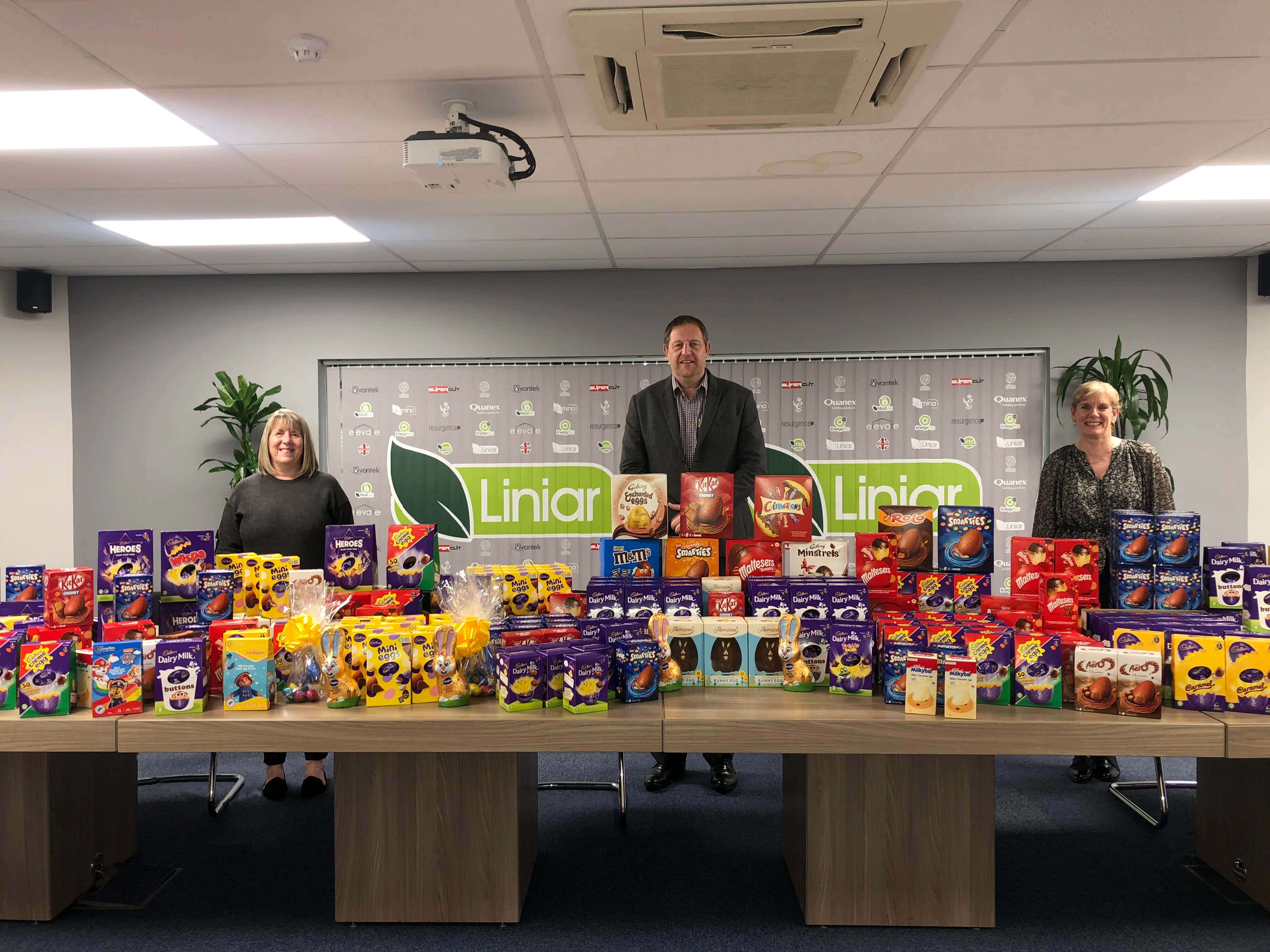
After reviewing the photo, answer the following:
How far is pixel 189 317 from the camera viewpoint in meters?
5.61

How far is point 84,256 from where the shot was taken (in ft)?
16.3

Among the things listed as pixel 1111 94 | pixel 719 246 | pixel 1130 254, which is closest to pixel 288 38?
pixel 1111 94

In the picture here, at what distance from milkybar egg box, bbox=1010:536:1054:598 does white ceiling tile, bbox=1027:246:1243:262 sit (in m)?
3.14

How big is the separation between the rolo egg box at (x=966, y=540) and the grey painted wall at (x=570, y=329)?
9.85 ft

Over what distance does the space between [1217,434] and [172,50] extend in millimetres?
5907

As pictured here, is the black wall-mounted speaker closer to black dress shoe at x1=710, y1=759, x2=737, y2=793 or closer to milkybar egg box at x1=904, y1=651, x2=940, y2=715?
black dress shoe at x1=710, y1=759, x2=737, y2=793

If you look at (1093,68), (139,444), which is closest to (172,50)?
(1093,68)

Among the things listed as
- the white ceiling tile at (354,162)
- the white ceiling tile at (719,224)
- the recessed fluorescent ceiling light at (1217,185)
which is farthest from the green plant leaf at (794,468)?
the white ceiling tile at (354,162)

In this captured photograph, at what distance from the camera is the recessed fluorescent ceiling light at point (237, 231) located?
4273 mm

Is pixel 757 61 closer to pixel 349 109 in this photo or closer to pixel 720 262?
pixel 349 109

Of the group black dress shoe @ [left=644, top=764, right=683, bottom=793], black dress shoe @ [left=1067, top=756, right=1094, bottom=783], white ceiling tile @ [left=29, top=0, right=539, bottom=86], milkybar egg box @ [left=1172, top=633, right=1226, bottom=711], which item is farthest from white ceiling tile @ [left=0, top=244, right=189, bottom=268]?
black dress shoe @ [left=1067, top=756, right=1094, bottom=783]

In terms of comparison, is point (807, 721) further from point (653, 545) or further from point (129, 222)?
point (129, 222)

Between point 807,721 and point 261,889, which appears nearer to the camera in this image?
point 807,721

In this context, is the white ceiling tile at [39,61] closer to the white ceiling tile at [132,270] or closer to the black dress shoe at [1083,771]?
the white ceiling tile at [132,270]
